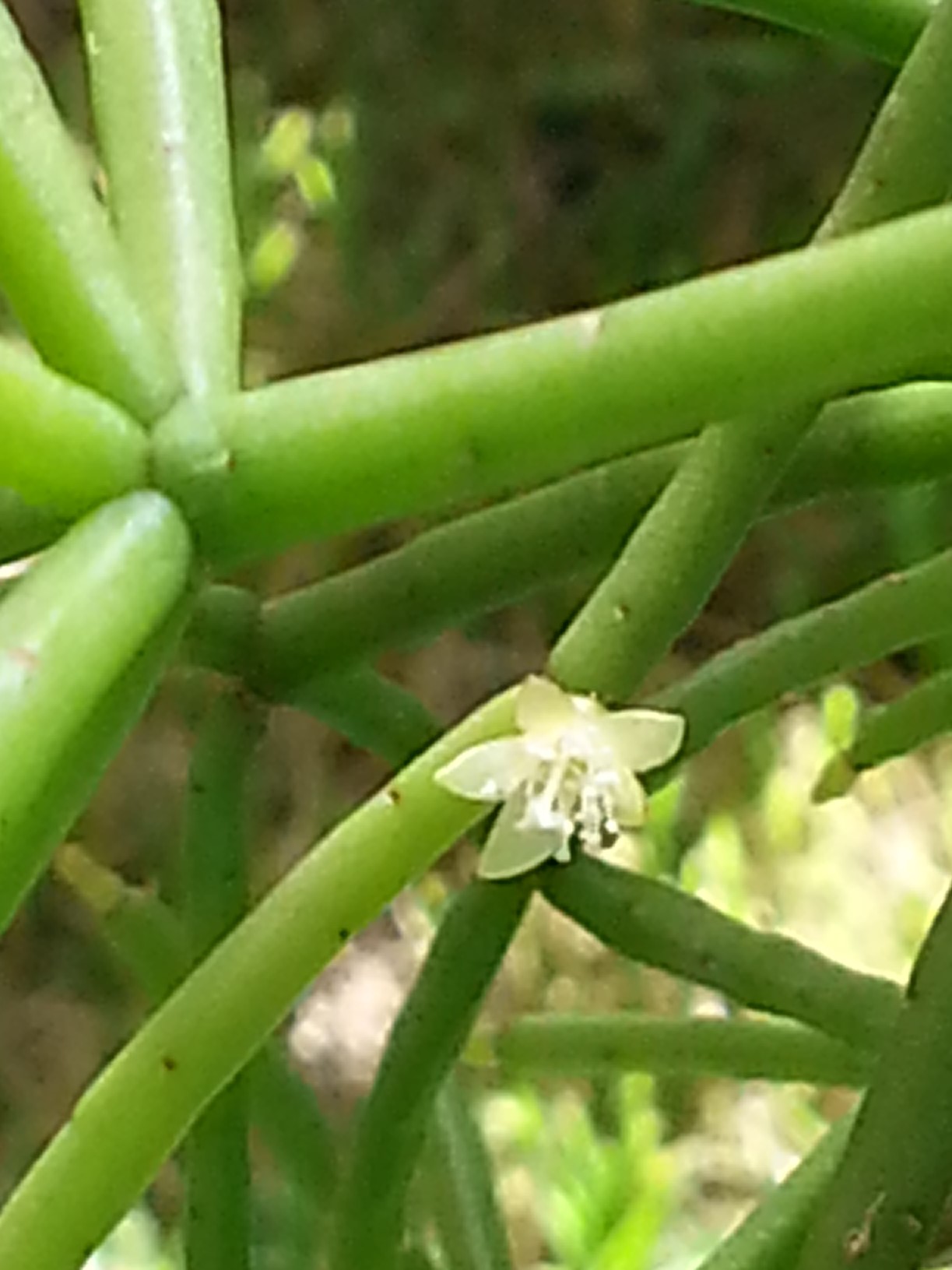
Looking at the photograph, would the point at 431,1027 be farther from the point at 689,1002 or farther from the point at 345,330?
the point at 345,330

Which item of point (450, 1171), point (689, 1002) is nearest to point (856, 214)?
point (450, 1171)

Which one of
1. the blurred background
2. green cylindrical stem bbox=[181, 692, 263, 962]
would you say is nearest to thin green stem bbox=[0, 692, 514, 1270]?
green cylindrical stem bbox=[181, 692, 263, 962]

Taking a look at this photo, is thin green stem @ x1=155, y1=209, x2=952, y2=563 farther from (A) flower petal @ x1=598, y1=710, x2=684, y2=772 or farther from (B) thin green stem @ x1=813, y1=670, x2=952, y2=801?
(B) thin green stem @ x1=813, y1=670, x2=952, y2=801

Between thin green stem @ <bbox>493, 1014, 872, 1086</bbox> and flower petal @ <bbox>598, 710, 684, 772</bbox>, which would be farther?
thin green stem @ <bbox>493, 1014, 872, 1086</bbox>

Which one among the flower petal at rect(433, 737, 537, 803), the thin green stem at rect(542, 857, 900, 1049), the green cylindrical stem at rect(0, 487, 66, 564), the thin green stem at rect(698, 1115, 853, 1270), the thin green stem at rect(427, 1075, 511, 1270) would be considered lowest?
the thin green stem at rect(427, 1075, 511, 1270)

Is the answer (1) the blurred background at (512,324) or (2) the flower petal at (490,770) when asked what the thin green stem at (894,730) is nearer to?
(2) the flower petal at (490,770)

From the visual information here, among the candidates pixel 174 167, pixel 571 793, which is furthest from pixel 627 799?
pixel 174 167

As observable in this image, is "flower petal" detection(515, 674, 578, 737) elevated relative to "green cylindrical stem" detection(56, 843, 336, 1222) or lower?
elevated

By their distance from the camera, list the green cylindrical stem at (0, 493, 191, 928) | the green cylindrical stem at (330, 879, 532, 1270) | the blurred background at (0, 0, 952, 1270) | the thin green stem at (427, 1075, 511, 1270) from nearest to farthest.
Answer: the green cylindrical stem at (0, 493, 191, 928), the green cylindrical stem at (330, 879, 532, 1270), the thin green stem at (427, 1075, 511, 1270), the blurred background at (0, 0, 952, 1270)
